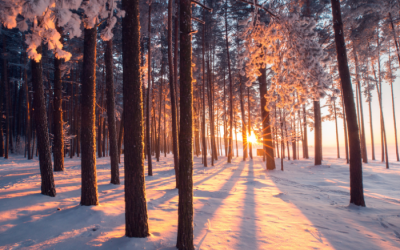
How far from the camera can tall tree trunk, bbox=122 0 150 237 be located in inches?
139

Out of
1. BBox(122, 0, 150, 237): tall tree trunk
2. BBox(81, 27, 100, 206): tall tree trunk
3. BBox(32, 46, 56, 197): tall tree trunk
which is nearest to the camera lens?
BBox(122, 0, 150, 237): tall tree trunk

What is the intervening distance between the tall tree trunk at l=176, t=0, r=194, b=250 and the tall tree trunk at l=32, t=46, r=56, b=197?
498 centimetres

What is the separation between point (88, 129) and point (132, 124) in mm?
2373

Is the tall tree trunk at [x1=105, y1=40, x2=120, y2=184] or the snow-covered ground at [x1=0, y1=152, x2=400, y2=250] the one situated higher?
the tall tree trunk at [x1=105, y1=40, x2=120, y2=184]

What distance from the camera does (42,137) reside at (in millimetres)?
6059

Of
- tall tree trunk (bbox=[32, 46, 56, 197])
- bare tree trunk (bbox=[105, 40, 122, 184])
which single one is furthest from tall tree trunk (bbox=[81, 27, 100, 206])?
bare tree trunk (bbox=[105, 40, 122, 184])

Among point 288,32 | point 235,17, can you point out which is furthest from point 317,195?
point 235,17

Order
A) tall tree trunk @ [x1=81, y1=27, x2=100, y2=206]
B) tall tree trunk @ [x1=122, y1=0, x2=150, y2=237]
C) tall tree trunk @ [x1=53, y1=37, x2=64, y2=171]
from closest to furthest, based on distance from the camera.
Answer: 1. tall tree trunk @ [x1=122, y1=0, x2=150, y2=237]
2. tall tree trunk @ [x1=81, y1=27, x2=100, y2=206]
3. tall tree trunk @ [x1=53, y1=37, x2=64, y2=171]

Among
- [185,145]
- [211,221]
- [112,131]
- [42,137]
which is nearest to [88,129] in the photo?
[42,137]

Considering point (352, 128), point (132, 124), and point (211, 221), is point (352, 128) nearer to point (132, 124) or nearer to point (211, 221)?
A: point (211, 221)

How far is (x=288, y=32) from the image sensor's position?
239 inches

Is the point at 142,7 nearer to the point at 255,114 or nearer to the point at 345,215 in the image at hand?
the point at 345,215

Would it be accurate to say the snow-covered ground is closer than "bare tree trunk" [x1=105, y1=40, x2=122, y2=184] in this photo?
Yes

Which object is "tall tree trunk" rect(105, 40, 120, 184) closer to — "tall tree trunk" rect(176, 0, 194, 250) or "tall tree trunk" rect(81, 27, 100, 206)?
"tall tree trunk" rect(81, 27, 100, 206)
